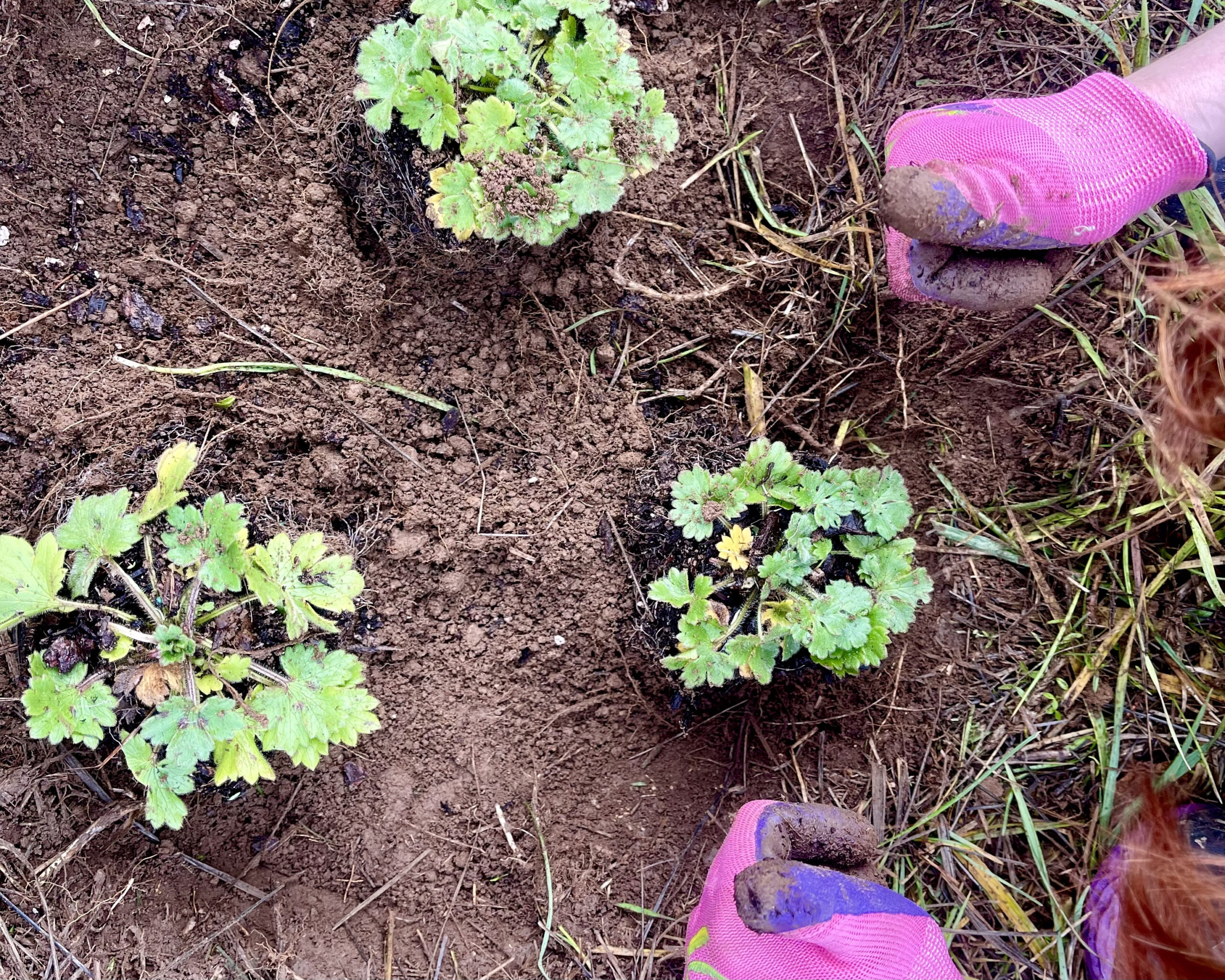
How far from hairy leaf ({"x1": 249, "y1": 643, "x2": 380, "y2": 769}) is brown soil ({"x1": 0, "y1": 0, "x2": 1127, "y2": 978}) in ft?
0.84

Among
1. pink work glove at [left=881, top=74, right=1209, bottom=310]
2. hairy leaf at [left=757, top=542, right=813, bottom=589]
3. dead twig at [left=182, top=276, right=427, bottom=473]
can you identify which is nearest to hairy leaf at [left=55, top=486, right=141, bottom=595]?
dead twig at [left=182, top=276, right=427, bottom=473]

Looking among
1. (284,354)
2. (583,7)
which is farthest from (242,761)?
(583,7)

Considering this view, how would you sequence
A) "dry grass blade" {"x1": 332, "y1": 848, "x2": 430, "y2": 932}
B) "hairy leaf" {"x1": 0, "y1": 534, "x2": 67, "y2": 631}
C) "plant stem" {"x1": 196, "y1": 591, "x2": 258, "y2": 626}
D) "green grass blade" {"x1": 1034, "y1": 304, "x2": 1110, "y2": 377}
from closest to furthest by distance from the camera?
"hairy leaf" {"x1": 0, "y1": 534, "x2": 67, "y2": 631}, "plant stem" {"x1": 196, "y1": 591, "x2": 258, "y2": 626}, "dry grass blade" {"x1": 332, "y1": 848, "x2": 430, "y2": 932}, "green grass blade" {"x1": 1034, "y1": 304, "x2": 1110, "y2": 377}

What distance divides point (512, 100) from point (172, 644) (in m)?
1.43

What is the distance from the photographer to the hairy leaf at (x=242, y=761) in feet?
5.71

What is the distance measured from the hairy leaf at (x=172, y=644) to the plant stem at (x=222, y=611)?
6 centimetres

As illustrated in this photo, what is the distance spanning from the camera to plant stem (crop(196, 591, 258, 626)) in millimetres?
1824

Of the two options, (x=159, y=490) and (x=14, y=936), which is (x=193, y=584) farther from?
(x=14, y=936)

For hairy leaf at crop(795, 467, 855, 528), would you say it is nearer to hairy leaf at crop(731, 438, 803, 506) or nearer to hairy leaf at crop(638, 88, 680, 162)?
hairy leaf at crop(731, 438, 803, 506)

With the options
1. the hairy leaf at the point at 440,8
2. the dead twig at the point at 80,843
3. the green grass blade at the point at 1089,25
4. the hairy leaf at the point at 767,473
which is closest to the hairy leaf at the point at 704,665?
the hairy leaf at the point at 767,473

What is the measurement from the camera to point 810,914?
1.85 m

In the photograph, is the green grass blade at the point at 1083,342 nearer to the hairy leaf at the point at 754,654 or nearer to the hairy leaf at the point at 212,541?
the hairy leaf at the point at 754,654

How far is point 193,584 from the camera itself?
1805 millimetres

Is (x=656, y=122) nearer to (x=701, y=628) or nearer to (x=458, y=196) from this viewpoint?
(x=458, y=196)
